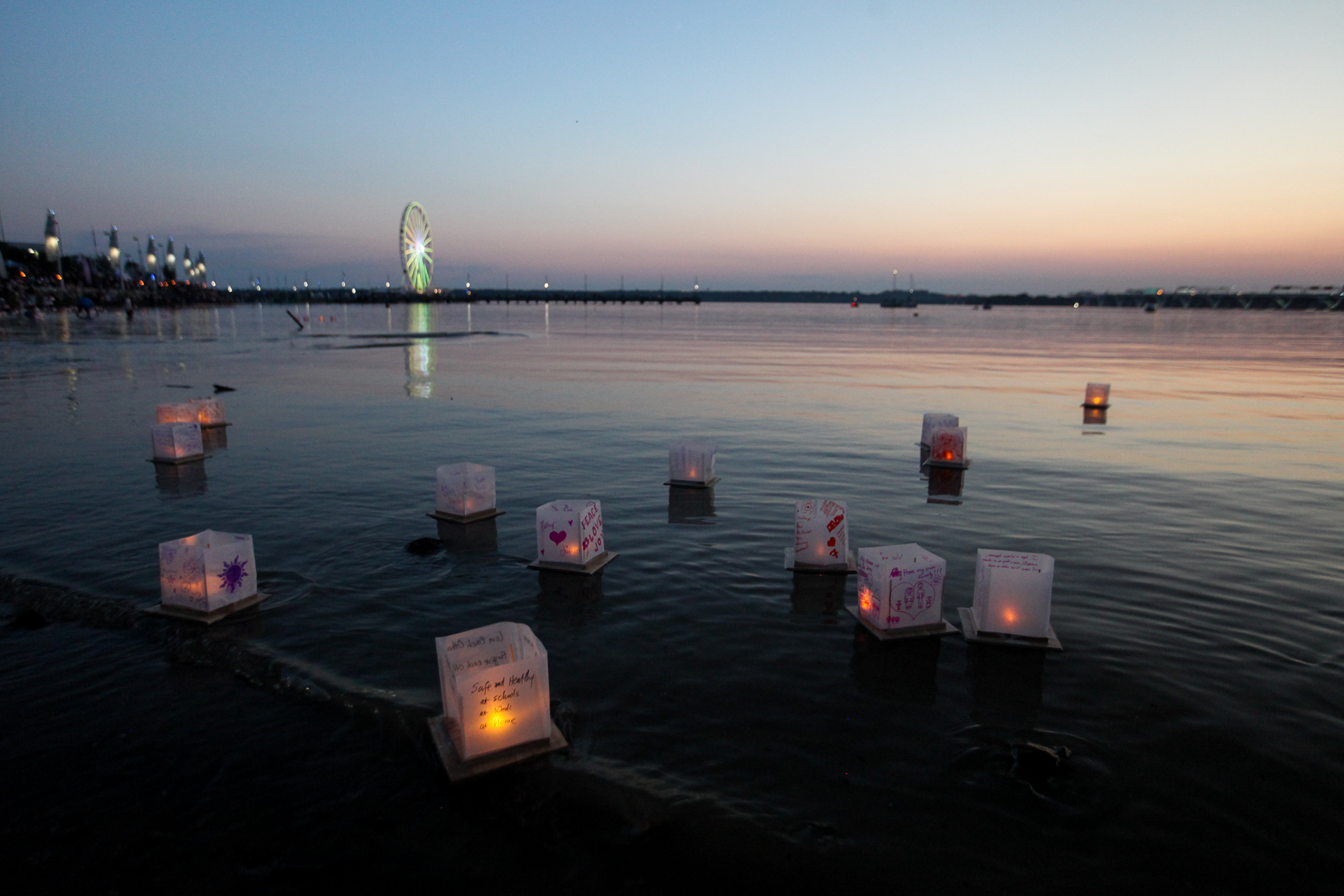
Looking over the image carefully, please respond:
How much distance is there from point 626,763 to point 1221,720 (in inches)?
211

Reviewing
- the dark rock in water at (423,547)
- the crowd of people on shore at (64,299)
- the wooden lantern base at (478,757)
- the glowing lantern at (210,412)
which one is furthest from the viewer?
the crowd of people on shore at (64,299)

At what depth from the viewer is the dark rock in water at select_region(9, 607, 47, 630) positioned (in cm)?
845

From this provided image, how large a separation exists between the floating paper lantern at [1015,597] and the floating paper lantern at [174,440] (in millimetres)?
16302

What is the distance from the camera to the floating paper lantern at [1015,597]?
26.6ft

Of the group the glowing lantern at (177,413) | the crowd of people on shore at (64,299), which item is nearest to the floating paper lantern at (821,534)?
the glowing lantern at (177,413)

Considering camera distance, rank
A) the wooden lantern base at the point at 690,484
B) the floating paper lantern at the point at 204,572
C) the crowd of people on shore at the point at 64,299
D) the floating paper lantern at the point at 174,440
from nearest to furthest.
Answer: the floating paper lantern at the point at 204,572
the wooden lantern base at the point at 690,484
the floating paper lantern at the point at 174,440
the crowd of people on shore at the point at 64,299

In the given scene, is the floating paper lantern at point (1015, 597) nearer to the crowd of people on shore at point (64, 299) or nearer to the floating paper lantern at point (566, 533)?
the floating paper lantern at point (566, 533)

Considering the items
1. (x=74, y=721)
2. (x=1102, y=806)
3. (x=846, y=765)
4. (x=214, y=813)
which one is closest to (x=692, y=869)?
(x=846, y=765)

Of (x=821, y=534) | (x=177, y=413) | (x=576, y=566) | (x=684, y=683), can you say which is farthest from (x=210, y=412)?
(x=684, y=683)

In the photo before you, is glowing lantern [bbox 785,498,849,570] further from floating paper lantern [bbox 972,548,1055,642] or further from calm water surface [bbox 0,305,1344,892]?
floating paper lantern [bbox 972,548,1055,642]

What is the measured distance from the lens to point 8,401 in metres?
25.2

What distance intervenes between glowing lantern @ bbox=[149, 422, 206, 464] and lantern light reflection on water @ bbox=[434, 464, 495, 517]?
765cm

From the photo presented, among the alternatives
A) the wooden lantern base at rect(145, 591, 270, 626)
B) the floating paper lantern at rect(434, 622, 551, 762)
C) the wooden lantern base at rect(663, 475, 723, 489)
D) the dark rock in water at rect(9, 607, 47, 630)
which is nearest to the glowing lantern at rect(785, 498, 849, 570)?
the wooden lantern base at rect(663, 475, 723, 489)

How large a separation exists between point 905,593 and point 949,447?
29.8ft
